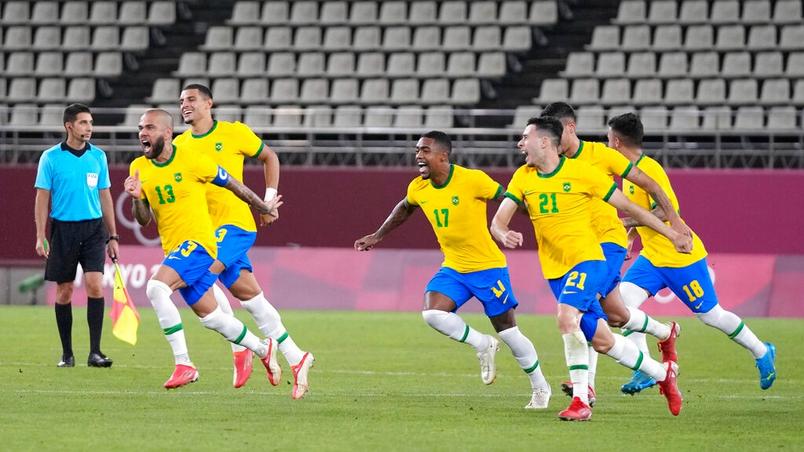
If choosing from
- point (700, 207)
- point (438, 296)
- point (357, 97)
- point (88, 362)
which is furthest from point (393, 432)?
point (357, 97)

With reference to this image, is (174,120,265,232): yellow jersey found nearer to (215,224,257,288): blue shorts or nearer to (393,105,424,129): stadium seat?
(215,224,257,288): blue shorts

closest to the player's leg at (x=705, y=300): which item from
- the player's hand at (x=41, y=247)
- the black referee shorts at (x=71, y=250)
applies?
the black referee shorts at (x=71, y=250)

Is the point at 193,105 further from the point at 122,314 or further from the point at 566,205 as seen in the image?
the point at 566,205

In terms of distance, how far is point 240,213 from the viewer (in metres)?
12.2

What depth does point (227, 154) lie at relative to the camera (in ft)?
40.7

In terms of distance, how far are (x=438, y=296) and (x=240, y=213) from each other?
1928mm

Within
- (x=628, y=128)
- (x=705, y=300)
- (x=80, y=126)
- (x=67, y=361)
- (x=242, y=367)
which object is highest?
(x=628, y=128)

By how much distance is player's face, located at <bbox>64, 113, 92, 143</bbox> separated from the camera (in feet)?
44.5

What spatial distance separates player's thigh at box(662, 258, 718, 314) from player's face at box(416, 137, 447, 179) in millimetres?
2298

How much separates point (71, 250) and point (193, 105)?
2.53 m

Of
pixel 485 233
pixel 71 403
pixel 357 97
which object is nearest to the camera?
pixel 71 403

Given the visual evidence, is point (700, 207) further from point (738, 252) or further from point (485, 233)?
point (485, 233)

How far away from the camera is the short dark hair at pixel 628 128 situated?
1162 centimetres

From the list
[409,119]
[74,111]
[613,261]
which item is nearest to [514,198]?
[613,261]
